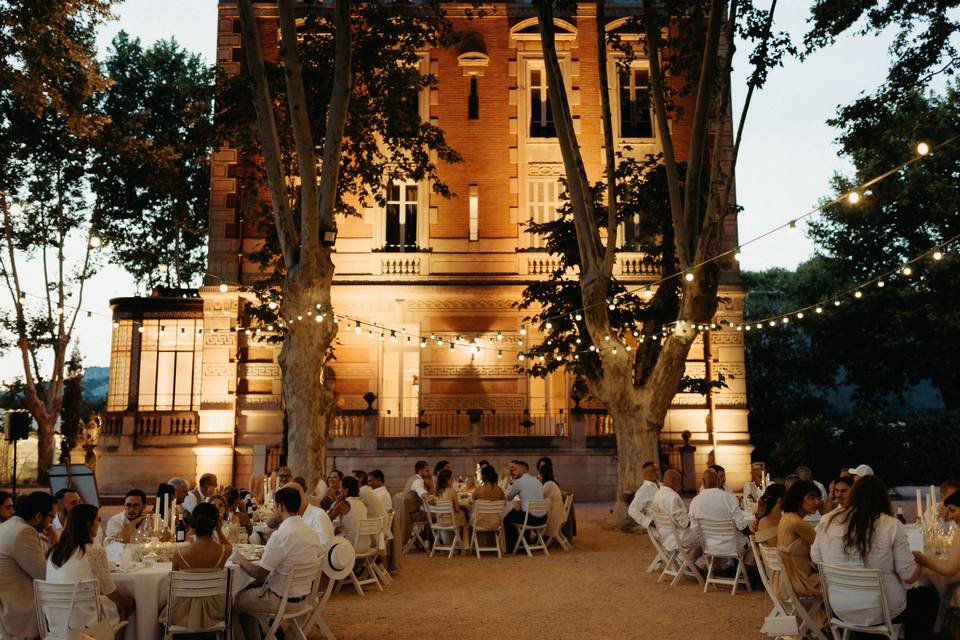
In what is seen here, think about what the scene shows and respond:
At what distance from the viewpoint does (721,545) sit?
9555mm

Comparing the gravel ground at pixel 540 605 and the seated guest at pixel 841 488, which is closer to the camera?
the gravel ground at pixel 540 605

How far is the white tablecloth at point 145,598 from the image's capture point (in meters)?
6.20

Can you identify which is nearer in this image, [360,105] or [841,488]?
[841,488]

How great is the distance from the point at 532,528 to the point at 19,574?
8.01 meters

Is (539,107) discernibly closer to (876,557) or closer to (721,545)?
(721,545)

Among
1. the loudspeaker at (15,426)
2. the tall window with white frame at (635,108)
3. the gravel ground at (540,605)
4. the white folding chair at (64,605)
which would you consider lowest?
the gravel ground at (540,605)

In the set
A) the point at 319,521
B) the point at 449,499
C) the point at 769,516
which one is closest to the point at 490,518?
the point at 449,499

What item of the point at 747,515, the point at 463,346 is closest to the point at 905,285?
the point at 463,346

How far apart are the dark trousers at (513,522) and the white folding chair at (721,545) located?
345 centimetres

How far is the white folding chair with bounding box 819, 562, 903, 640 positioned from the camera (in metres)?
5.78

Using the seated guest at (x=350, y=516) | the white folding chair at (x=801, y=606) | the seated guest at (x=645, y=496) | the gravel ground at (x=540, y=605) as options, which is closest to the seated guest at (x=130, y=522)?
the gravel ground at (x=540, y=605)

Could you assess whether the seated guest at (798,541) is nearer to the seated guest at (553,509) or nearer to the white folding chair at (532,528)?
the white folding chair at (532,528)

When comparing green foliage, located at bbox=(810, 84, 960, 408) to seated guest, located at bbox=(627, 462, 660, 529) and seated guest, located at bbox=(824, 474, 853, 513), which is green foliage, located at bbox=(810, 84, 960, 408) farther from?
seated guest, located at bbox=(824, 474, 853, 513)

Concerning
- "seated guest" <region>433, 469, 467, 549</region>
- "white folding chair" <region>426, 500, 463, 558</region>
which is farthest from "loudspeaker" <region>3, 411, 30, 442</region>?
"seated guest" <region>433, 469, 467, 549</region>
